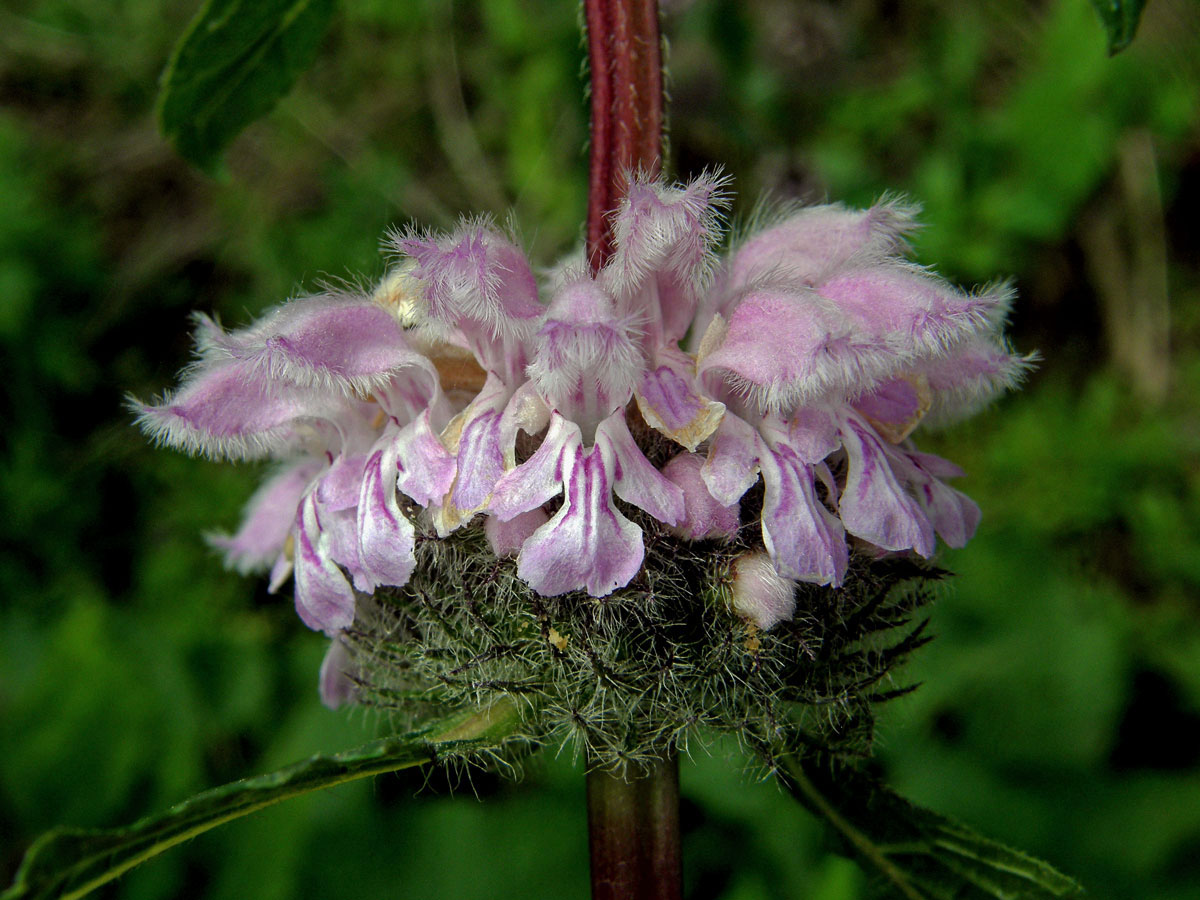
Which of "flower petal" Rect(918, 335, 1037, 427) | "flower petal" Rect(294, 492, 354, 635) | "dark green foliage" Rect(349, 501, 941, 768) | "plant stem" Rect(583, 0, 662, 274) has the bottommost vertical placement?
"dark green foliage" Rect(349, 501, 941, 768)

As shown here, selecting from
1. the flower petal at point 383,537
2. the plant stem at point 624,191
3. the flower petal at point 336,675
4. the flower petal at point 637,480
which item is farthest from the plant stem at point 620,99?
the flower petal at point 336,675

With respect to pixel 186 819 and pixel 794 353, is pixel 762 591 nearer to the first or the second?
pixel 794 353

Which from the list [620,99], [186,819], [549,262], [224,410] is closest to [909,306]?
[620,99]

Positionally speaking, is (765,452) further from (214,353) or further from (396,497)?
(214,353)

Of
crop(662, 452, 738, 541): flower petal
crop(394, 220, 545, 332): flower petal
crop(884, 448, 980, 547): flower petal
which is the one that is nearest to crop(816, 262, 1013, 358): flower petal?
crop(884, 448, 980, 547): flower petal

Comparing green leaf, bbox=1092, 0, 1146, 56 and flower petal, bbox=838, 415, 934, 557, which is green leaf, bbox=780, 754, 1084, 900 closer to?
flower petal, bbox=838, 415, 934, 557

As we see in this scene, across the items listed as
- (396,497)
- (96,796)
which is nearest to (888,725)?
(396,497)

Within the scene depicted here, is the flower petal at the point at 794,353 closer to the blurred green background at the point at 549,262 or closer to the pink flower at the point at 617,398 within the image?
the pink flower at the point at 617,398

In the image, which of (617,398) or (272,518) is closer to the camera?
(617,398)
